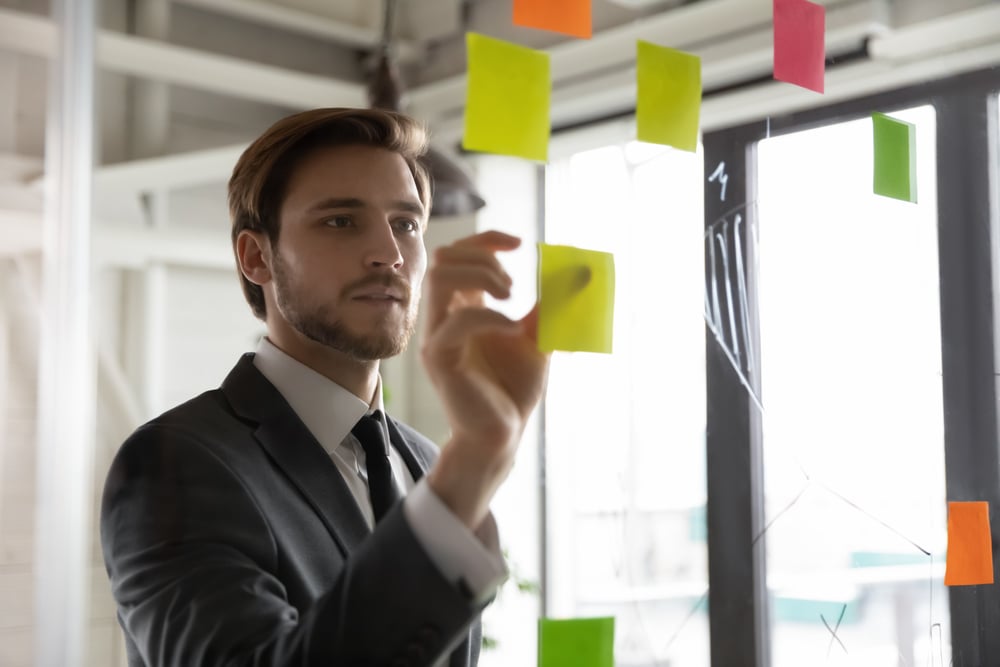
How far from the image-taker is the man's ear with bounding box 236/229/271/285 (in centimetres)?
67

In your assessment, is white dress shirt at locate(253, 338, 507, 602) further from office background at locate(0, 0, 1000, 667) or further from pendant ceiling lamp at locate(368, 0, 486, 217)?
pendant ceiling lamp at locate(368, 0, 486, 217)

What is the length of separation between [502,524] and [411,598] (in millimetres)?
317

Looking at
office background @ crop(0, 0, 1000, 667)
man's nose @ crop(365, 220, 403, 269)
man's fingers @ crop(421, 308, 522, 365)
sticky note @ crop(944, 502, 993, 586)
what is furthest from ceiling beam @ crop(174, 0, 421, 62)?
sticky note @ crop(944, 502, 993, 586)

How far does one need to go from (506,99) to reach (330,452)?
0.92 feet

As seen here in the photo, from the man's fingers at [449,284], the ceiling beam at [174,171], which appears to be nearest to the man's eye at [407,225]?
the man's fingers at [449,284]

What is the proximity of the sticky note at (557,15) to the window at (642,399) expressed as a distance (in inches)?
3.3

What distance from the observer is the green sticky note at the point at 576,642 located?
53cm

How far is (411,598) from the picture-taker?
46 centimetres

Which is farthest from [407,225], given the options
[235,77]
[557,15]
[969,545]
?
[235,77]

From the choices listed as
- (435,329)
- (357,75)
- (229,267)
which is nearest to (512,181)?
(435,329)

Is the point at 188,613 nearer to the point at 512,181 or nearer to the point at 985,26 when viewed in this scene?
the point at 512,181

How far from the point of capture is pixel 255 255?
689 mm

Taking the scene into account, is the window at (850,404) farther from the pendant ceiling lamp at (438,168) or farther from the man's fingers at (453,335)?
the pendant ceiling lamp at (438,168)

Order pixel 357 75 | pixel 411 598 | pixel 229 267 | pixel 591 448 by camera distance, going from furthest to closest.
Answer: pixel 229 267 < pixel 357 75 < pixel 591 448 < pixel 411 598
